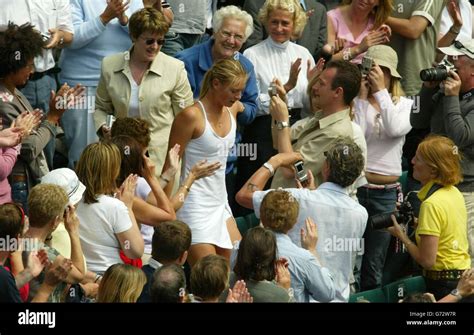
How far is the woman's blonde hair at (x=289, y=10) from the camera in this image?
11312mm

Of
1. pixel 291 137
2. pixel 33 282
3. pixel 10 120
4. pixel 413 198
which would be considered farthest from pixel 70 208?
pixel 413 198

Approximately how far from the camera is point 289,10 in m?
11.3

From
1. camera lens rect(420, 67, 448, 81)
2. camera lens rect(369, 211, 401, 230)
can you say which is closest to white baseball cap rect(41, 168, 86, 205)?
camera lens rect(369, 211, 401, 230)

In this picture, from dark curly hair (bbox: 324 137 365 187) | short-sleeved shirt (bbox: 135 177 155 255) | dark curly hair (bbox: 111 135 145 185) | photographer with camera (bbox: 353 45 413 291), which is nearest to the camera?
dark curly hair (bbox: 324 137 365 187)

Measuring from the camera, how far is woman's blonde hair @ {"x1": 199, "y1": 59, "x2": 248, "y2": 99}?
1000 cm

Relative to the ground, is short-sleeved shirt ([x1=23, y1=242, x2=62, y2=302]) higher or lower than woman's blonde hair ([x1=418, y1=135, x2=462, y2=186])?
lower

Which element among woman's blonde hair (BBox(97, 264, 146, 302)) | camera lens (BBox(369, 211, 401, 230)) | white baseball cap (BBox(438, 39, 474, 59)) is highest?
white baseball cap (BBox(438, 39, 474, 59))

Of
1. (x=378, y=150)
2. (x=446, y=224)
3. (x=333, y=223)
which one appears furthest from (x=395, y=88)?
(x=333, y=223)

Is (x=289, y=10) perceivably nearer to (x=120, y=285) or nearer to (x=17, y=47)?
(x=17, y=47)

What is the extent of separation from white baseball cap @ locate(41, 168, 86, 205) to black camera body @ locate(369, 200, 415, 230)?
199cm

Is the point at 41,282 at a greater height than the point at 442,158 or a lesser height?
lesser

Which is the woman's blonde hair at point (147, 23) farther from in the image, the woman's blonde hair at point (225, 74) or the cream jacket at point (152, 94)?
the woman's blonde hair at point (225, 74)

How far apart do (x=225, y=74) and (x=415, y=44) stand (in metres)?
2.59
